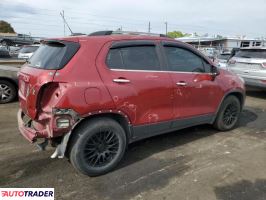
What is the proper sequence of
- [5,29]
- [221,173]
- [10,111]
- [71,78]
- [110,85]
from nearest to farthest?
[71,78]
[110,85]
[221,173]
[10,111]
[5,29]

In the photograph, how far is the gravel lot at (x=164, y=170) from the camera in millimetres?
3406

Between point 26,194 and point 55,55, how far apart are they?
1722 mm

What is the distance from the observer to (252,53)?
9.17 m

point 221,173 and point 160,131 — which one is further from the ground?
point 160,131

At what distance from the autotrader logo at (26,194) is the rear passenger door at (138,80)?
1.34 meters

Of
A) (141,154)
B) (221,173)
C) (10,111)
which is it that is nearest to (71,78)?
(141,154)

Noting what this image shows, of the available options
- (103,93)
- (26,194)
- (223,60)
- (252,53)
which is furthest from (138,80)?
(223,60)

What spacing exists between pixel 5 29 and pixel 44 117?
272 ft

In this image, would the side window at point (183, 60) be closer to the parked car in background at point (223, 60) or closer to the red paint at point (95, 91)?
the red paint at point (95, 91)

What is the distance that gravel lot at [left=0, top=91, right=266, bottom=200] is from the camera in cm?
341

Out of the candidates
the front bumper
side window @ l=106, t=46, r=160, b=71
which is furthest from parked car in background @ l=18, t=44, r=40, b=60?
side window @ l=106, t=46, r=160, b=71

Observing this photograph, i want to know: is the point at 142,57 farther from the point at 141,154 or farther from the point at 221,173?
the point at 221,173

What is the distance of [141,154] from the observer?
445 cm

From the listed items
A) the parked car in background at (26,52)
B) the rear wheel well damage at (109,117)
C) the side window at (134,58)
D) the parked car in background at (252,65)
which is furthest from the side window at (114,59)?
the parked car in background at (26,52)
